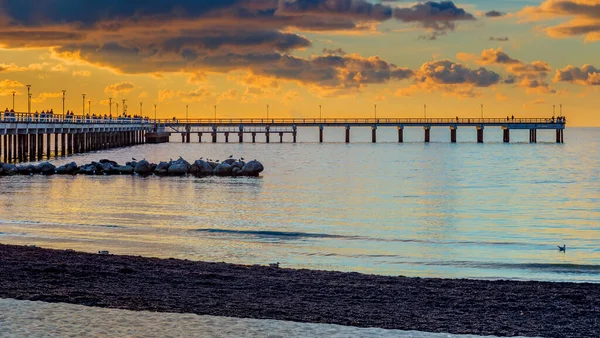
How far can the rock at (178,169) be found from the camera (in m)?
60.8

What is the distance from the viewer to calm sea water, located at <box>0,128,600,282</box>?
21.7 meters

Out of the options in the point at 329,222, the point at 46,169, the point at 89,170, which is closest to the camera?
the point at 329,222

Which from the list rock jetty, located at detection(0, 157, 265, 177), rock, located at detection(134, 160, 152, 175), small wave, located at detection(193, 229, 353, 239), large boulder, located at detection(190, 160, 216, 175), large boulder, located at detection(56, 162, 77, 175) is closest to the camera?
small wave, located at detection(193, 229, 353, 239)

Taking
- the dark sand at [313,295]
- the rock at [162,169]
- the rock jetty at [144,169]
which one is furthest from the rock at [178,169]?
the dark sand at [313,295]

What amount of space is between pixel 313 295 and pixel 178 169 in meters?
47.4

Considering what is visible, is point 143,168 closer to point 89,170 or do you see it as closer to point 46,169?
point 89,170

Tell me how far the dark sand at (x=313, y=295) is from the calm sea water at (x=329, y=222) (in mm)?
3274

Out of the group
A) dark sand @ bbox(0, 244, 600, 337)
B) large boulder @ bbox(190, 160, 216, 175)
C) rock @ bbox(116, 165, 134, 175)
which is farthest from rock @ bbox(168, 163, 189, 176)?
dark sand @ bbox(0, 244, 600, 337)

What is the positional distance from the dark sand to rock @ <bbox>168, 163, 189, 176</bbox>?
42.5 metres

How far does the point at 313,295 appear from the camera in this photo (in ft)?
47.2

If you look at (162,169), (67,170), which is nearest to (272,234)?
(162,169)

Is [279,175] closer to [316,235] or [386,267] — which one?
[316,235]

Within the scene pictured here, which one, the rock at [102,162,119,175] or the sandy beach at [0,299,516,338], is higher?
the rock at [102,162,119,175]

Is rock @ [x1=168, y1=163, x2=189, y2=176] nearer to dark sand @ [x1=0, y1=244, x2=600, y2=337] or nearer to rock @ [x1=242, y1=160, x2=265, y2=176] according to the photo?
rock @ [x1=242, y1=160, x2=265, y2=176]
